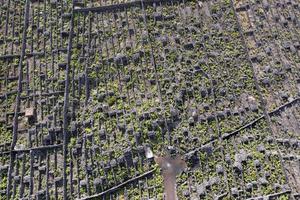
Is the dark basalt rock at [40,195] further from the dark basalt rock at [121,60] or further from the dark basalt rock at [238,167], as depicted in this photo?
the dark basalt rock at [238,167]

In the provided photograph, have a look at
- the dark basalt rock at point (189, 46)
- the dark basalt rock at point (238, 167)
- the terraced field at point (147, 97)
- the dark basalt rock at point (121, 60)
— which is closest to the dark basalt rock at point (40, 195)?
the terraced field at point (147, 97)

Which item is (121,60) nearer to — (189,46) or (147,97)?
(147,97)

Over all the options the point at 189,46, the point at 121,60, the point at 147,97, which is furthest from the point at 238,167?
the point at 121,60

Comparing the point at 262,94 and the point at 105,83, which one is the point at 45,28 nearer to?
the point at 105,83

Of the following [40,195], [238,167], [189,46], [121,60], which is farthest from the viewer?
[189,46]

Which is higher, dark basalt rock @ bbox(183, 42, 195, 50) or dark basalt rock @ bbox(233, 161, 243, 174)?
dark basalt rock @ bbox(183, 42, 195, 50)

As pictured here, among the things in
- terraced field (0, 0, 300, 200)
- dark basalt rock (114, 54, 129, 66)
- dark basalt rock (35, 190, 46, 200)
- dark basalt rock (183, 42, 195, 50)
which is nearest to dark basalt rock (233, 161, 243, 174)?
terraced field (0, 0, 300, 200)

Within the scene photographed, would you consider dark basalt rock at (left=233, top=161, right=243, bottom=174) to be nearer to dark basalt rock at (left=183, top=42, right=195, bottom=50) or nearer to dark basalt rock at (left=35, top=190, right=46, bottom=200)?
dark basalt rock at (left=183, top=42, right=195, bottom=50)

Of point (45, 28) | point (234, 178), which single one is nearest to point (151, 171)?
point (234, 178)
